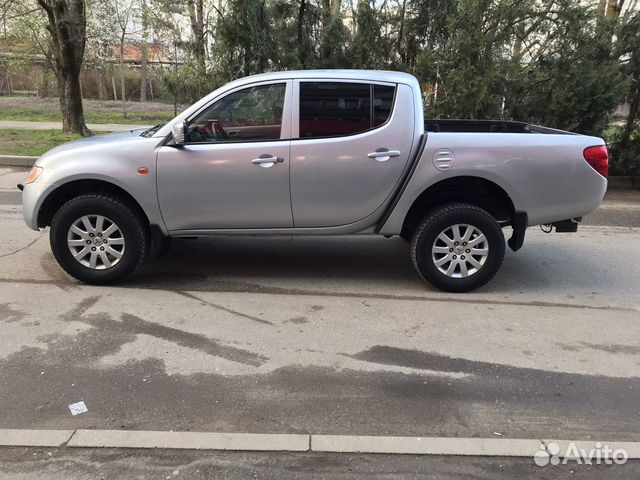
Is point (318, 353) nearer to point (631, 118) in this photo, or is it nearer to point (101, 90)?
point (631, 118)

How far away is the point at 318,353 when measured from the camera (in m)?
3.79

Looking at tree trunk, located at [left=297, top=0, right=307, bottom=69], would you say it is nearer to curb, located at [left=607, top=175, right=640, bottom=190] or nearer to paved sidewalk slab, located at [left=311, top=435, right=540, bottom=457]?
curb, located at [left=607, top=175, right=640, bottom=190]

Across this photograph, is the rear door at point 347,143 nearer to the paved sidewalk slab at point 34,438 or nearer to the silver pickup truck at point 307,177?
the silver pickup truck at point 307,177

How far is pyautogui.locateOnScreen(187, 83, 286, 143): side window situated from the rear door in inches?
7.4

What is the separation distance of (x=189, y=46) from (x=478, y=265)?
30.2ft

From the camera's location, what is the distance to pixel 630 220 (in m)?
8.13

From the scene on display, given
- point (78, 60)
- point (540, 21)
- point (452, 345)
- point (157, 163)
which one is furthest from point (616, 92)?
point (78, 60)

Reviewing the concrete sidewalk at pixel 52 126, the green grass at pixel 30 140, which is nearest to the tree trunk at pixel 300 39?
the green grass at pixel 30 140

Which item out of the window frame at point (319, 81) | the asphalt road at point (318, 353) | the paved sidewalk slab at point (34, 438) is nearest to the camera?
the paved sidewalk slab at point (34, 438)

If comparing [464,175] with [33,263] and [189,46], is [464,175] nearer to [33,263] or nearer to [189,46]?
[33,263]

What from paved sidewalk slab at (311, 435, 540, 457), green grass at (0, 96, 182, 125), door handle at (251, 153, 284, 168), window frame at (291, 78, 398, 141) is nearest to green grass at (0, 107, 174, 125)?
green grass at (0, 96, 182, 125)

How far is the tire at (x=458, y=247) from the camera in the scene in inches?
190

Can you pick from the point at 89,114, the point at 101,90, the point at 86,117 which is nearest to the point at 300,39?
the point at 86,117

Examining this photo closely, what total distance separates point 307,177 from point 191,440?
8.45 ft
